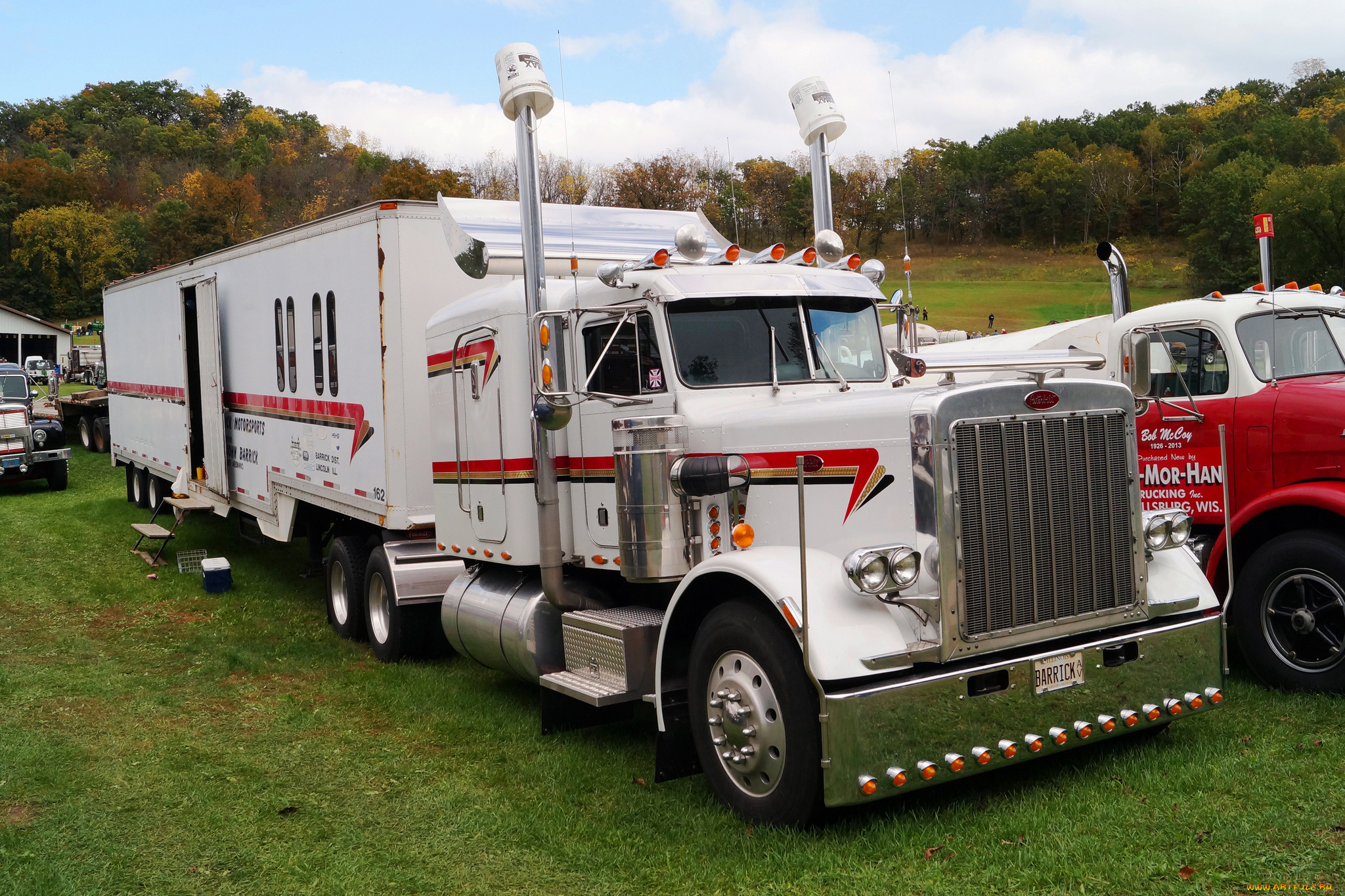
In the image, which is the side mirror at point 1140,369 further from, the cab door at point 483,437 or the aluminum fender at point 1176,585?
the cab door at point 483,437

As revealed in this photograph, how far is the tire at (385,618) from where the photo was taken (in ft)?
28.2

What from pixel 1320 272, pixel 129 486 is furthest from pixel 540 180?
pixel 1320 272

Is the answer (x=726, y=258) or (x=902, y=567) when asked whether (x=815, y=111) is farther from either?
(x=902, y=567)

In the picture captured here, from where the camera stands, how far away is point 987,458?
15.2 feet

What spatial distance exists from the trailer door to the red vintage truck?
30.9ft

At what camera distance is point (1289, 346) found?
7293 millimetres

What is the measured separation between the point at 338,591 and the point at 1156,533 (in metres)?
7.28

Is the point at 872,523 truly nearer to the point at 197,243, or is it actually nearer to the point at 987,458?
the point at 987,458

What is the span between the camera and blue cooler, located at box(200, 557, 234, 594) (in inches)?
460

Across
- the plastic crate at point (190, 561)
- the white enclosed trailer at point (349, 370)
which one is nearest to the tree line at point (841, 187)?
the white enclosed trailer at point (349, 370)

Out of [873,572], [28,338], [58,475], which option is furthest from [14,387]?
[28,338]

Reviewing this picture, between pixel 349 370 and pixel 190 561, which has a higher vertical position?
pixel 349 370

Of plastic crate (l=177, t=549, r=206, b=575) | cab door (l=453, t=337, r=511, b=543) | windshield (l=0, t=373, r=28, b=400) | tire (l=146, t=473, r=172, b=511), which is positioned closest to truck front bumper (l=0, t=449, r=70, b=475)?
windshield (l=0, t=373, r=28, b=400)

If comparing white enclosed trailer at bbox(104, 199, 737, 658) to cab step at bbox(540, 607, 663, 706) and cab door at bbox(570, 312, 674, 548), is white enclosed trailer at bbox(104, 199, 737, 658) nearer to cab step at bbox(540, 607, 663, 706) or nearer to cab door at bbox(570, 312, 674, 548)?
cab door at bbox(570, 312, 674, 548)
